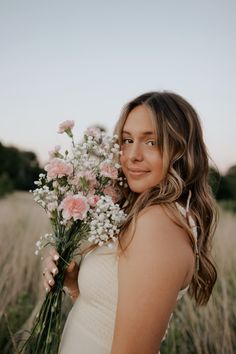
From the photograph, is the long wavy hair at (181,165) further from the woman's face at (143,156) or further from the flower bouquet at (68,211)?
the flower bouquet at (68,211)

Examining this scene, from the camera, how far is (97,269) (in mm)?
1929

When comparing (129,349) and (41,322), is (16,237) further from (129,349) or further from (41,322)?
(129,349)

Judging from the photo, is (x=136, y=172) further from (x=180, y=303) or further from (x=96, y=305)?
(x=180, y=303)

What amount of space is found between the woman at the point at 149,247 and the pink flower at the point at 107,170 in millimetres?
142

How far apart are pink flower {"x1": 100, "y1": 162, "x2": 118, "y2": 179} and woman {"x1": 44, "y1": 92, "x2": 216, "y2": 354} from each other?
0.14 meters

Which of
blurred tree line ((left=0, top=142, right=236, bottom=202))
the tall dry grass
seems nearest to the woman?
the tall dry grass

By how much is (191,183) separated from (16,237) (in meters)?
3.51

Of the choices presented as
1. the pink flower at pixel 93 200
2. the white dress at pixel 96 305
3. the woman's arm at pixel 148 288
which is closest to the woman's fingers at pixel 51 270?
the white dress at pixel 96 305

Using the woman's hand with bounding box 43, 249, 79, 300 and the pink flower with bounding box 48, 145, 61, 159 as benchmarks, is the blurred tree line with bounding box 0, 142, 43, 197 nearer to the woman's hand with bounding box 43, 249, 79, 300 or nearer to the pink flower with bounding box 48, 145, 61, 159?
the woman's hand with bounding box 43, 249, 79, 300

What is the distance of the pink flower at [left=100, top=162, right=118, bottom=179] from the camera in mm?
2053

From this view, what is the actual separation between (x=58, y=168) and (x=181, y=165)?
1.99ft

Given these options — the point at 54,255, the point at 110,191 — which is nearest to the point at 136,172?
the point at 110,191

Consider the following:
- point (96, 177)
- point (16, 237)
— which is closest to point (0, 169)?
point (16, 237)

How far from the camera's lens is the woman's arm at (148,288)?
5.43ft
